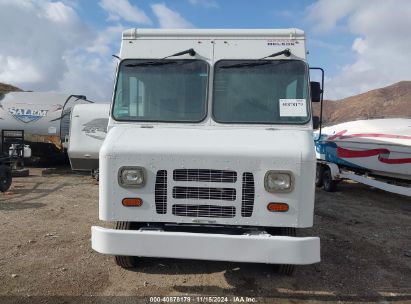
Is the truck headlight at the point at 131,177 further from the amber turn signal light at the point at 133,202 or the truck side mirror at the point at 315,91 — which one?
the truck side mirror at the point at 315,91

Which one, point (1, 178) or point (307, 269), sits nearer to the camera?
point (307, 269)

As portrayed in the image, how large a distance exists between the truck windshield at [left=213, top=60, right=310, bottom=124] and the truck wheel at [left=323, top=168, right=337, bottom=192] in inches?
299

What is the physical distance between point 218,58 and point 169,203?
6.65 ft

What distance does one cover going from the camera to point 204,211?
176 inches

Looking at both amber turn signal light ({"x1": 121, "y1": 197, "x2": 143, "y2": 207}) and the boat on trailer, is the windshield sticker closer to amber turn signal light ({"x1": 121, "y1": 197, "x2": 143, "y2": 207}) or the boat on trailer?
amber turn signal light ({"x1": 121, "y1": 197, "x2": 143, "y2": 207})

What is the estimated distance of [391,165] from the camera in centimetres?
1093

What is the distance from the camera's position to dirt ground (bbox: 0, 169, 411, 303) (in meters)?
4.64

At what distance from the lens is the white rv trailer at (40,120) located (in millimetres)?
15570

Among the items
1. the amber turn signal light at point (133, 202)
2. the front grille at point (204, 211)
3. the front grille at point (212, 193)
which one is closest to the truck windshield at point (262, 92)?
the front grille at point (212, 193)

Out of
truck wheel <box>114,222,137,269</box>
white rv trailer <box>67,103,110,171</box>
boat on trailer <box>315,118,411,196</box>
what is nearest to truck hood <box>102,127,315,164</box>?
truck wheel <box>114,222,137,269</box>

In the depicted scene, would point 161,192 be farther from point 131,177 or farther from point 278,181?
point 278,181

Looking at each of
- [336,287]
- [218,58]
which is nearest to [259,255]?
[336,287]

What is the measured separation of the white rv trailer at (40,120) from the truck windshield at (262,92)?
11.3m

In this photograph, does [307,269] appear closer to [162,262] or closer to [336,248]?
[336,248]
